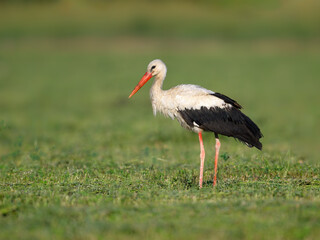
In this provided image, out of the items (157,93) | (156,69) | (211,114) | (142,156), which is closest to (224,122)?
(211,114)

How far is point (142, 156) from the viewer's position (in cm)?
1005

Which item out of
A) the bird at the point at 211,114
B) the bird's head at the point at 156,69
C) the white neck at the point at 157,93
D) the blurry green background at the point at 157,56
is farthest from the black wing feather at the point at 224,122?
the blurry green background at the point at 157,56

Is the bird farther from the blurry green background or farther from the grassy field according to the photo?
the blurry green background

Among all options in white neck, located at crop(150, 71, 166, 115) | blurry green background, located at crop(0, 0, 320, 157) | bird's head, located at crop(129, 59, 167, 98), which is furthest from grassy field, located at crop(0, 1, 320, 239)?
bird's head, located at crop(129, 59, 167, 98)

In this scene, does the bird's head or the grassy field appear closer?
the grassy field

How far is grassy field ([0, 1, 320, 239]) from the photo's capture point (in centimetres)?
524

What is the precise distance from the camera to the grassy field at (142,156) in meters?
5.24

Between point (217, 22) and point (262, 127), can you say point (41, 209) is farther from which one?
point (217, 22)

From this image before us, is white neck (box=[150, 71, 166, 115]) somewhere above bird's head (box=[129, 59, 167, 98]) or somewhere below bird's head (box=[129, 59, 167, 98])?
below

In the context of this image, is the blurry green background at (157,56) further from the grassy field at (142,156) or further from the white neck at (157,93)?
the white neck at (157,93)

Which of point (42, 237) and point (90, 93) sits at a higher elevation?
point (90, 93)

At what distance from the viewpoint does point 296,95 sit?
72.2ft

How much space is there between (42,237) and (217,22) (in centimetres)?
6287

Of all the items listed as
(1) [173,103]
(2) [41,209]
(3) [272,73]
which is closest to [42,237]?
(2) [41,209]
